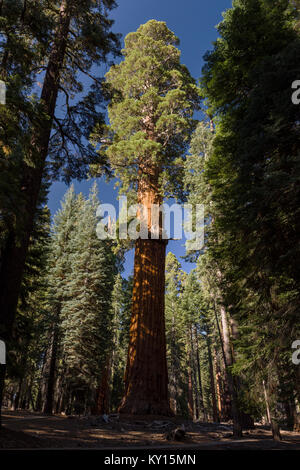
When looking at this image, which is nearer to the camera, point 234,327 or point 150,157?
point 234,327

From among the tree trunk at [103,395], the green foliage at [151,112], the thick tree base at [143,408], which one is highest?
the green foliage at [151,112]

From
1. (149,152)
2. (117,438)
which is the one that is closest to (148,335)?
(117,438)

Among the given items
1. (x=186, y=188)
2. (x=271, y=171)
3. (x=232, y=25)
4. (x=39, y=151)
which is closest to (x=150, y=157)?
(x=186, y=188)

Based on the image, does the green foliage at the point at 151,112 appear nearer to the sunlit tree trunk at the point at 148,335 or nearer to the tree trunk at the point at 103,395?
the sunlit tree trunk at the point at 148,335

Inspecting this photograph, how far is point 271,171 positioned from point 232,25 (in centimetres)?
494

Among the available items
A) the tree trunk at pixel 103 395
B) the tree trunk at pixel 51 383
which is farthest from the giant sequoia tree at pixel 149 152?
the tree trunk at pixel 103 395

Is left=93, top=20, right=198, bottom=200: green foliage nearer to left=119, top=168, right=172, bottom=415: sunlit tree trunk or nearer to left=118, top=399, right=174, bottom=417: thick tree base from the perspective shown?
left=119, top=168, right=172, bottom=415: sunlit tree trunk

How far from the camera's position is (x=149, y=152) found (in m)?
11.2

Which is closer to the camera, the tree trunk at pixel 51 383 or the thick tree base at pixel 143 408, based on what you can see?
the thick tree base at pixel 143 408

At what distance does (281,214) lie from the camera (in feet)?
17.9

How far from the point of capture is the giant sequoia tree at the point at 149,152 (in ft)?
28.5

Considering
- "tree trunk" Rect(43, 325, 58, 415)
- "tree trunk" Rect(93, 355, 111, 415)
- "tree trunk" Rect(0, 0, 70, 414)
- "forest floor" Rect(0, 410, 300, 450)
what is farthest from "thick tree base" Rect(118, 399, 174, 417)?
"tree trunk" Rect(93, 355, 111, 415)

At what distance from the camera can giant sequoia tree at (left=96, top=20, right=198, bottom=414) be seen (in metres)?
8.67

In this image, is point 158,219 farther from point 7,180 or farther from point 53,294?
point 53,294
